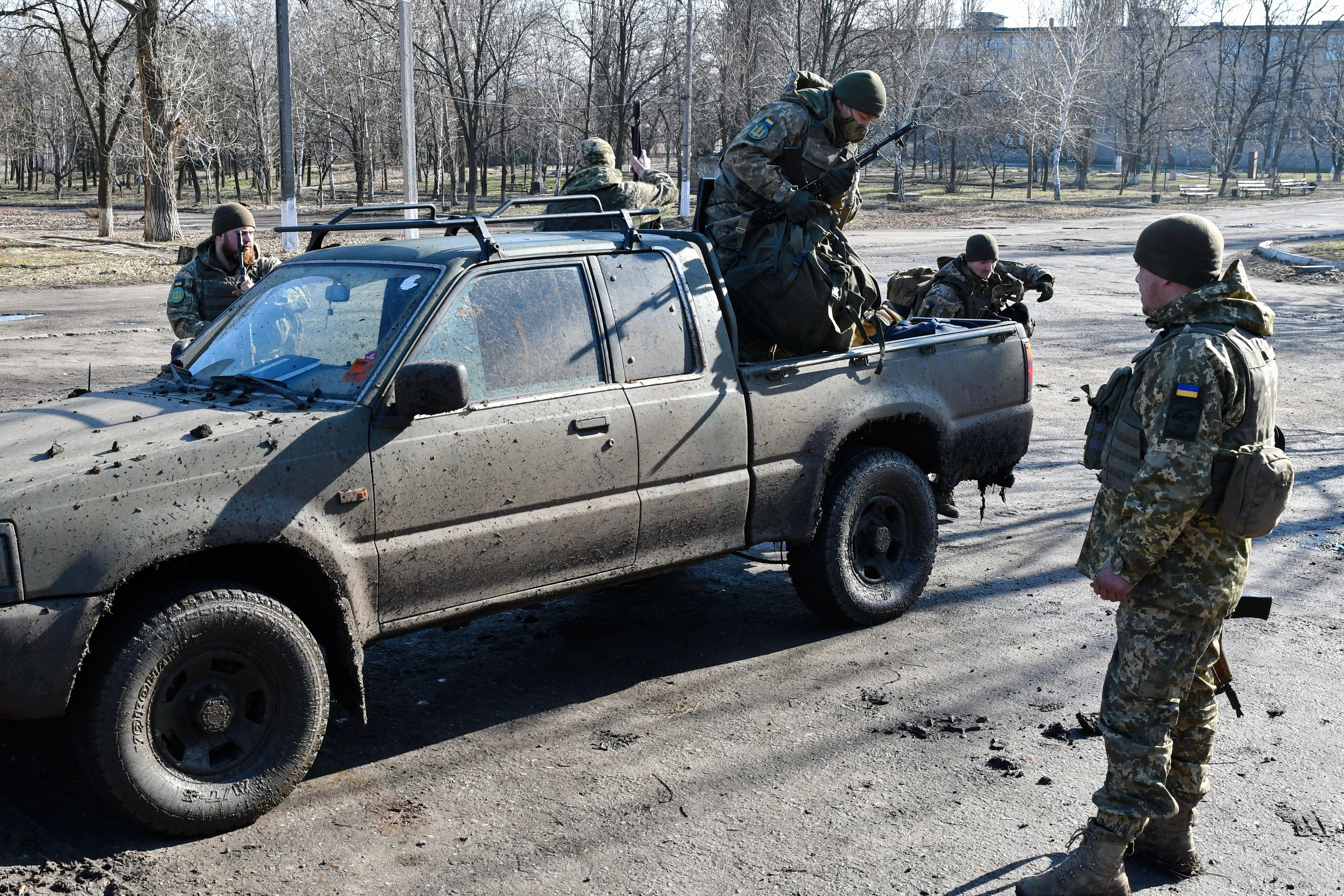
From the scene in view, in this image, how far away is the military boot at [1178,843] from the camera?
3631 millimetres

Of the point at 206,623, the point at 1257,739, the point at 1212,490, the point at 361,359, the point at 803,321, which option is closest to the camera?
the point at 1212,490

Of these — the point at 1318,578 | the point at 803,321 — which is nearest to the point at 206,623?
the point at 803,321

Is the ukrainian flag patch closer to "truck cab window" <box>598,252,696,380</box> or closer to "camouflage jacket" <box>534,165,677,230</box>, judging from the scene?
"truck cab window" <box>598,252,696,380</box>

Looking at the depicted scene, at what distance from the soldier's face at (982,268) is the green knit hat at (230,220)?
468 centimetres

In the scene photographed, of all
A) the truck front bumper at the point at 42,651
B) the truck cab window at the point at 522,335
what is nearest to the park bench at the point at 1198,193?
the truck cab window at the point at 522,335

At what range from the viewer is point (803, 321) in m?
5.36

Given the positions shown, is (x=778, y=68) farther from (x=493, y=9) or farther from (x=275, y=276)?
(x=275, y=276)

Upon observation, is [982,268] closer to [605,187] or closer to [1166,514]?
[605,187]

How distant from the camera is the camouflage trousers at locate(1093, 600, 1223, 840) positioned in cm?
342

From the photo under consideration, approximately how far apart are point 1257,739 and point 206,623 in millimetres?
3824

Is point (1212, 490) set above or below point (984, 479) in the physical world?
above

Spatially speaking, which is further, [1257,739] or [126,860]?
[1257,739]

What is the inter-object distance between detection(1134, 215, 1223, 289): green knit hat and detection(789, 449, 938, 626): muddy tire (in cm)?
220

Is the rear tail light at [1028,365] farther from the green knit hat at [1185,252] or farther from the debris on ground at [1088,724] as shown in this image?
the green knit hat at [1185,252]
